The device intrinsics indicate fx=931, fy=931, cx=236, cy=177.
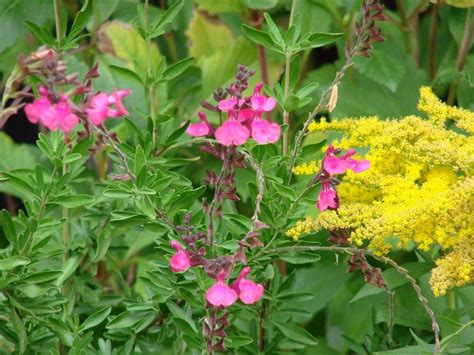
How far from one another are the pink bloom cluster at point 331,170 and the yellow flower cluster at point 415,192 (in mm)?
32

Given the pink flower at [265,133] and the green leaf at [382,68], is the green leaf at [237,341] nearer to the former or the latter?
the pink flower at [265,133]

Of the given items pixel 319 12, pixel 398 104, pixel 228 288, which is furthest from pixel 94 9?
pixel 228 288

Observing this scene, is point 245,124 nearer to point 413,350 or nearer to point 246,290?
point 246,290

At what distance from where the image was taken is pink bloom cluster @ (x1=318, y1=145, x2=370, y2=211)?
84 centimetres

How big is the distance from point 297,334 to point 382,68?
0.50m

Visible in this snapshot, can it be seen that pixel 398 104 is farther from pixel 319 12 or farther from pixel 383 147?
pixel 383 147

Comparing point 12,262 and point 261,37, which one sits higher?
point 261,37

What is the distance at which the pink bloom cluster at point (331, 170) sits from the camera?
0.84 metres

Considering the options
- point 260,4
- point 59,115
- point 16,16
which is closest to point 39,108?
point 59,115

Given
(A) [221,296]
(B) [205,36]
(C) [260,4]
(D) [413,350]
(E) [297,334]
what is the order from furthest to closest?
(B) [205,36] < (C) [260,4] < (E) [297,334] < (D) [413,350] < (A) [221,296]

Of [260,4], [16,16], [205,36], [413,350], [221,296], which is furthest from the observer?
[205,36]

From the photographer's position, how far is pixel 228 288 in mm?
765

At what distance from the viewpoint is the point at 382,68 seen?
1333 millimetres

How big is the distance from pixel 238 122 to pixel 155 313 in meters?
0.27
